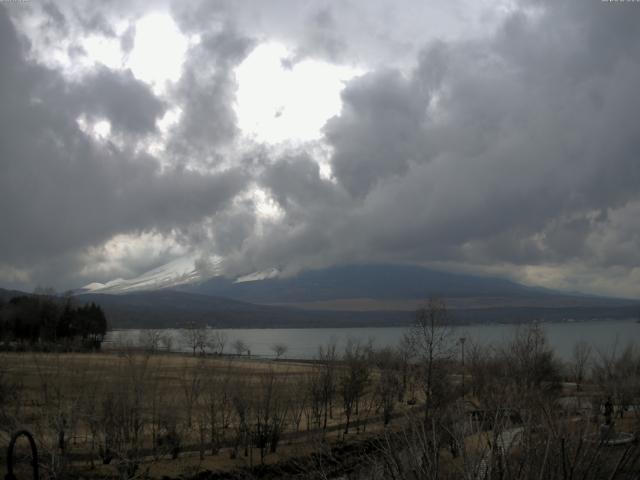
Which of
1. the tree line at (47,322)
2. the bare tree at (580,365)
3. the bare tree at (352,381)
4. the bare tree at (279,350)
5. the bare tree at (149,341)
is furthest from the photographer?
the bare tree at (279,350)

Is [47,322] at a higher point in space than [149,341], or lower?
higher

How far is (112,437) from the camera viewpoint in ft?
106

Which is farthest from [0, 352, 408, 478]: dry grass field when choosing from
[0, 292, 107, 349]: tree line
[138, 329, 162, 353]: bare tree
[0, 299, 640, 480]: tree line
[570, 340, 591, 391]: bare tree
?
[0, 292, 107, 349]: tree line

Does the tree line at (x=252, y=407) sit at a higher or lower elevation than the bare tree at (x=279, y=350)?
higher

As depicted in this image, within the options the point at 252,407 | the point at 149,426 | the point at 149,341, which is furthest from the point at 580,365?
the point at 149,341

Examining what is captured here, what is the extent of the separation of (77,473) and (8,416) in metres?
4.80

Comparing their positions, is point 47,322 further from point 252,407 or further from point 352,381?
point 252,407

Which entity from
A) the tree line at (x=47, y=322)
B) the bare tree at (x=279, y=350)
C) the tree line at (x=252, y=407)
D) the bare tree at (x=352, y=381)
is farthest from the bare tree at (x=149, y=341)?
the bare tree at (x=279, y=350)

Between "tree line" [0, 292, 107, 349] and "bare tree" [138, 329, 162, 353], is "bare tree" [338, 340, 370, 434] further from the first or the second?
"tree line" [0, 292, 107, 349]

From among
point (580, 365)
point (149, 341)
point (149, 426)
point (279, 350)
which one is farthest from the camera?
point (279, 350)

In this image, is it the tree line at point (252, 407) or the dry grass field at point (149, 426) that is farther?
the dry grass field at point (149, 426)

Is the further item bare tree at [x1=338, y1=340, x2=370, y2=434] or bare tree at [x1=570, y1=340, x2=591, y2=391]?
bare tree at [x1=570, y1=340, x2=591, y2=391]

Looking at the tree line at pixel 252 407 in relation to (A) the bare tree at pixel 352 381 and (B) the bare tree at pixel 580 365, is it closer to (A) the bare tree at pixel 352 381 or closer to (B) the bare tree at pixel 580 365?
(A) the bare tree at pixel 352 381

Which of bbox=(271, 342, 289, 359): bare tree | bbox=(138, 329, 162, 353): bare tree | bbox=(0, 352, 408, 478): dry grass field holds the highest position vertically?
bbox=(138, 329, 162, 353): bare tree
